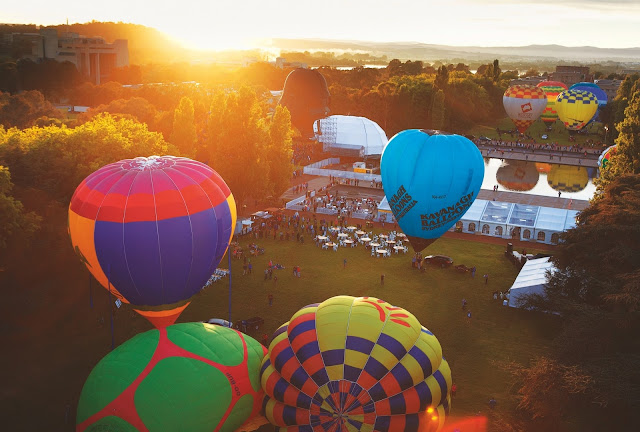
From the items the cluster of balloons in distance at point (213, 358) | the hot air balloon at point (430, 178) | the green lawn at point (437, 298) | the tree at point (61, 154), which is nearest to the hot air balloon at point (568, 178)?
the green lawn at point (437, 298)

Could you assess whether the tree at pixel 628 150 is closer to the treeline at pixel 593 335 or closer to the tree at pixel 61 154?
the treeline at pixel 593 335

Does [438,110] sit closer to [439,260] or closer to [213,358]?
[439,260]

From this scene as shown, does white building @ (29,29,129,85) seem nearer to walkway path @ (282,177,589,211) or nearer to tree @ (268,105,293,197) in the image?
walkway path @ (282,177,589,211)

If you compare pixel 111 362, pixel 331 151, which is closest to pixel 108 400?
pixel 111 362

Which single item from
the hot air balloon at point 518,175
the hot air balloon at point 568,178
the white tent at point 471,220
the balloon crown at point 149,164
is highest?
the balloon crown at point 149,164

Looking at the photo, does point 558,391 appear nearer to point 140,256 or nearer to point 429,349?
point 429,349

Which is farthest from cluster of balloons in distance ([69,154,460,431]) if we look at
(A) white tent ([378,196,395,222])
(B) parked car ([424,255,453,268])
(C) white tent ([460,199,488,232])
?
(C) white tent ([460,199,488,232])
